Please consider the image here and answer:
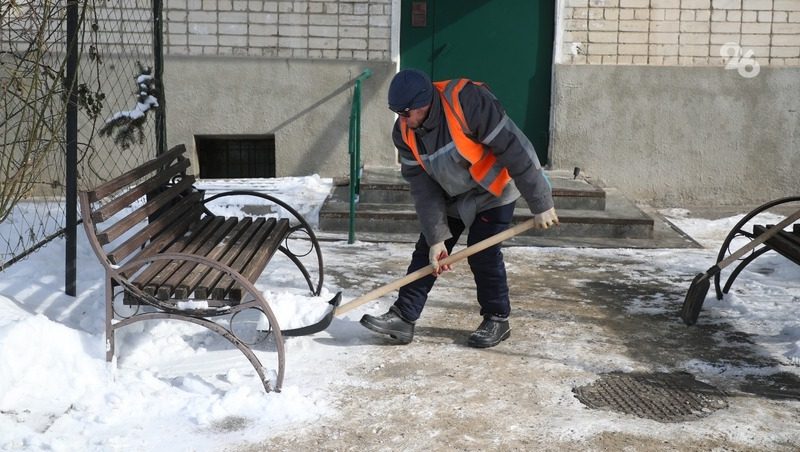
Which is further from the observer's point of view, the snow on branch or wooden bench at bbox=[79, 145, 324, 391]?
the snow on branch

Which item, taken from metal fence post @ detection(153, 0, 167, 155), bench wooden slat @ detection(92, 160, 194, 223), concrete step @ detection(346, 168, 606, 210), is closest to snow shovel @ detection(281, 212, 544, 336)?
bench wooden slat @ detection(92, 160, 194, 223)

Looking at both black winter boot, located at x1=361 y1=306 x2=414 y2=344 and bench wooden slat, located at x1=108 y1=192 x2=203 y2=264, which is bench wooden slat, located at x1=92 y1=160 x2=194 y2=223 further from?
black winter boot, located at x1=361 y1=306 x2=414 y2=344

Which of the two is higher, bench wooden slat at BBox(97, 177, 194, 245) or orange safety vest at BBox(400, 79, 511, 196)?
orange safety vest at BBox(400, 79, 511, 196)

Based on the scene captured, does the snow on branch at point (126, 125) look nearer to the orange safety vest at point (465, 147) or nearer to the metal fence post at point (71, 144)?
the metal fence post at point (71, 144)

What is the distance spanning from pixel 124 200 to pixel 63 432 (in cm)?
116

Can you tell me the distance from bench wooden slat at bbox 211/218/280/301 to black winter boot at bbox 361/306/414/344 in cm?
65

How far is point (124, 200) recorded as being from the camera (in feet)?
14.1

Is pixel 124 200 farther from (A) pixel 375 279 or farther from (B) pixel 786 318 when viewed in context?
(B) pixel 786 318

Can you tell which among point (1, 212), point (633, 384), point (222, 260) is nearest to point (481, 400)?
point (633, 384)

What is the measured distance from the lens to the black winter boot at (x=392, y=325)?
4695mm

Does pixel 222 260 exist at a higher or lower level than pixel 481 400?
higher

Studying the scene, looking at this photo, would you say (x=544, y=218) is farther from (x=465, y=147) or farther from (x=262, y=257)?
(x=262, y=257)

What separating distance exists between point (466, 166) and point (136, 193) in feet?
5.25

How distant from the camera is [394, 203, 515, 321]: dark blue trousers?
4676mm
